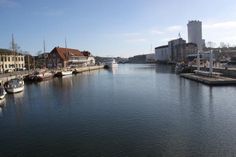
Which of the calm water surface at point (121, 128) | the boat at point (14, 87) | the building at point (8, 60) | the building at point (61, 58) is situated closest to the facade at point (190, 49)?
the building at point (61, 58)

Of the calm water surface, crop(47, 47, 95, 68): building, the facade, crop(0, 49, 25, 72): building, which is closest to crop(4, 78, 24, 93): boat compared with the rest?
the calm water surface

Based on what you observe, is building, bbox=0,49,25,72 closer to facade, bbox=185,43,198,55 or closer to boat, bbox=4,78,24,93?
boat, bbox=4,78,24,93

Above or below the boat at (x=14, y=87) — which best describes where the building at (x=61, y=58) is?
above

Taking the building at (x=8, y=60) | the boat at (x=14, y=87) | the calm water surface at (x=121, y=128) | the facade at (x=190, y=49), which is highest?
the facade at (x=190, y=49)

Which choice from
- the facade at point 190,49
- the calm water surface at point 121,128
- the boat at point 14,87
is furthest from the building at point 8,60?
the facade at point 190,49

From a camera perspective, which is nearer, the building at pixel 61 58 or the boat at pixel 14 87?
the boat at pixel 14 87

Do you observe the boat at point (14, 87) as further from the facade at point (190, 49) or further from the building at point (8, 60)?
the facade at point (190, 49)

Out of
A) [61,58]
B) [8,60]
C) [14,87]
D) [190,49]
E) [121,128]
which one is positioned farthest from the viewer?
[190,49]

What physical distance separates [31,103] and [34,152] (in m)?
20.5

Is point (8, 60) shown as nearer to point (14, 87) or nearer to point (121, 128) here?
point (14, 87)

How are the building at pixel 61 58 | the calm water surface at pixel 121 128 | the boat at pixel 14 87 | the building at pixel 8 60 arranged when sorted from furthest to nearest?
the building at pixel 61 58 < the building at pixel 8 60 < the boat at pixel 14 87 < the calm water surface at pixel 121 128

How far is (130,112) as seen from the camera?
28.9 metres

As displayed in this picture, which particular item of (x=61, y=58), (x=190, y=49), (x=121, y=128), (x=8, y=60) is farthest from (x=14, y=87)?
(x=190, y=49)

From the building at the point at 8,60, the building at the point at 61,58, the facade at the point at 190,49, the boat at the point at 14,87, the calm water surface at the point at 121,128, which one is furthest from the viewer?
the facade at the point at 190,49
